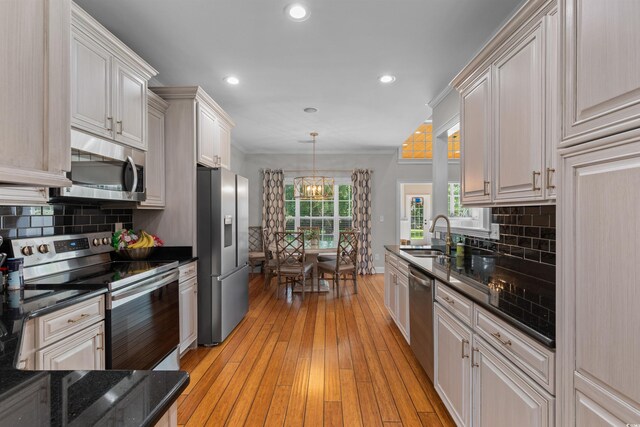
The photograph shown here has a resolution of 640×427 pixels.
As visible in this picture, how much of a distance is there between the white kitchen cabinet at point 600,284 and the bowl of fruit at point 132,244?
111 inches

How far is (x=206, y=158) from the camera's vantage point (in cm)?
321

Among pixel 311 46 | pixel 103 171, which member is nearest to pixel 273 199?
pixel 311 46

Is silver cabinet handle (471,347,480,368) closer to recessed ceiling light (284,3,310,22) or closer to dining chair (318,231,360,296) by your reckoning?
recessed ceiling light (284,3,310,22)

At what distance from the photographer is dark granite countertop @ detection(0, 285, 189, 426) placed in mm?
605

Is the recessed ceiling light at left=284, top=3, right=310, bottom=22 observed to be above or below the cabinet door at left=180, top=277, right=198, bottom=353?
above

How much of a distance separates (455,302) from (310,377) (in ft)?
4.48

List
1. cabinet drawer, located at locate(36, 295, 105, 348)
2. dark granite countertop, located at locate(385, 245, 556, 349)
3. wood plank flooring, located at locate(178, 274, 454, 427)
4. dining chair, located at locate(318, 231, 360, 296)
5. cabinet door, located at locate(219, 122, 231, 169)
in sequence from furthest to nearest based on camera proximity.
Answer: dining chair, located at locate(318, 231, 360, 296) → cabinet door, located at locate(219, 122, 231, 169) → wood plank flooring, located at locate(178, 274, 454, 427) → cabinet drawer, located at locate(36, 295, 105, 348) → dark granite countertop, located at locate(385, 245, 556, 349)

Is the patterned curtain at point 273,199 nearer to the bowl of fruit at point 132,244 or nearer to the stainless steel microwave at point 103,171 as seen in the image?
the bowl of fruit at point 132,244

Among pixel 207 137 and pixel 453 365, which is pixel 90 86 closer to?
pixel 207 137

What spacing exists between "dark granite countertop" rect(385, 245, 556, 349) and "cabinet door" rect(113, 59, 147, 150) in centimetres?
243

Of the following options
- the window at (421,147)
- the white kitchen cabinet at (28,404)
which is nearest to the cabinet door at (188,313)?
the white kitchen cabinet at (28,404)

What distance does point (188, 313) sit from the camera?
2840 mm

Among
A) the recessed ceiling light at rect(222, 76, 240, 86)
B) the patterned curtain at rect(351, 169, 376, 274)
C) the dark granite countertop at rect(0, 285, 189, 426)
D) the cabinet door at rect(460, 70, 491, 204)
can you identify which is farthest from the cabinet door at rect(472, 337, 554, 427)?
the patterned curtain at rect(351, 169, 376, 274)

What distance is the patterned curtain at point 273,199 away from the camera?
6578 millimetres
